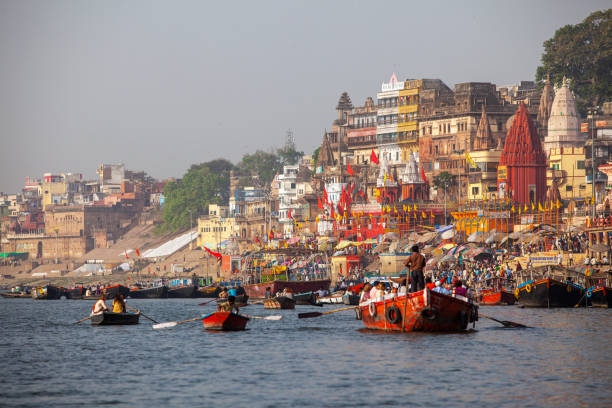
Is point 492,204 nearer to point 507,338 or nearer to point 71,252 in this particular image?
point 507,338

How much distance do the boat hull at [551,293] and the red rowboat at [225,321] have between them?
19.7 metres

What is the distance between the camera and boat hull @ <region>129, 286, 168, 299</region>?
109375 millimetres

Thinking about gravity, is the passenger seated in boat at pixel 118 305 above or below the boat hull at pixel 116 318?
above

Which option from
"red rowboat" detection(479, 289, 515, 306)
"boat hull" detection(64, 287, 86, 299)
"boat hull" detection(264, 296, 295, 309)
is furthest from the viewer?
"boat hull" detection(64, 287, 86, 299)

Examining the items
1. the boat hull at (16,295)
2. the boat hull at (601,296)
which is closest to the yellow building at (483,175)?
the boat hull at (16,295)

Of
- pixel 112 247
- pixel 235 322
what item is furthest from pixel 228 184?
pixel 235 322

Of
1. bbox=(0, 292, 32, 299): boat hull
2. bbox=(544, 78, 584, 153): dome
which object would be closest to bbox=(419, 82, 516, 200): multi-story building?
bbox=(544, 78, 584, 153): dome

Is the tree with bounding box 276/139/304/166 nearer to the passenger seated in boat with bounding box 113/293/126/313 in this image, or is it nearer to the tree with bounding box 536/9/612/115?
the tree with bounding box 536/9/612/115

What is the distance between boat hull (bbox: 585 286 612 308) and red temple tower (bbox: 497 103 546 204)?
42.5 metres

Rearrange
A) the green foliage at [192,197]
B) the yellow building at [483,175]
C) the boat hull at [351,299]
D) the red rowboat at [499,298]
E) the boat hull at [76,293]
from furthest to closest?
the green foliage at [192,197]
the yellow building at [483,175]
the boat hull at [76,293]
the boat hull at [351,299]
the red rowboat at [499,298]

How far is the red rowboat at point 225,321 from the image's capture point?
153 ft

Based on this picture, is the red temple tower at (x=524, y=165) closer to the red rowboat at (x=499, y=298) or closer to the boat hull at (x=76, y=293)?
the red rowboat at (x=499, y=298)

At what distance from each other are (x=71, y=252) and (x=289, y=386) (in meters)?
168

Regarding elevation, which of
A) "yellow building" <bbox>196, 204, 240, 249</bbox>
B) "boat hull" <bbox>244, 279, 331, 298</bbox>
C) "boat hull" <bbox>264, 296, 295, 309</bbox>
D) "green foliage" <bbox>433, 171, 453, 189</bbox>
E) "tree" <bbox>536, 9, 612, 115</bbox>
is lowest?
"boat hull" <bbox>264, 296, 295, 309</bbox>
